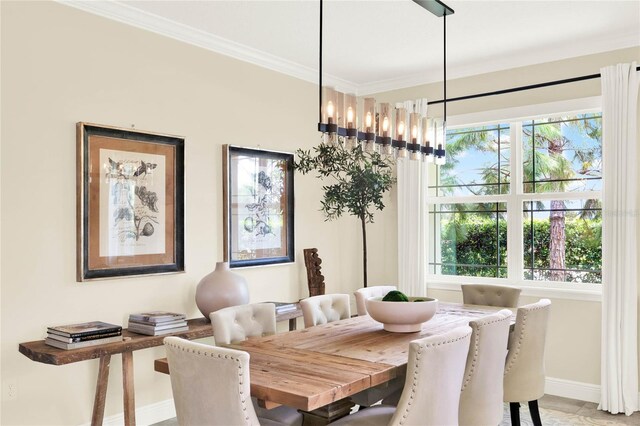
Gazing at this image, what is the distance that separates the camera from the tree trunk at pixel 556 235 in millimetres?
4586

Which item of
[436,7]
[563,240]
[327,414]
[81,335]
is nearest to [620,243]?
[563,240]

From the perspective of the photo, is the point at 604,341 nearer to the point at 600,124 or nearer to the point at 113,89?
the point at 600,124

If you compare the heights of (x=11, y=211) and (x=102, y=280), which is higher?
(x=11, y=211)

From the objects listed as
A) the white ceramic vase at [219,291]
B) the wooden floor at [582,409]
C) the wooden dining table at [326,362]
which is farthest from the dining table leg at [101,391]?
the wooden floor at [582,409]

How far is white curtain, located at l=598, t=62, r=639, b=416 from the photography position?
13.3ft

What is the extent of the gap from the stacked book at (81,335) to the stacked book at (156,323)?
19 cm

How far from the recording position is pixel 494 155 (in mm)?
4961

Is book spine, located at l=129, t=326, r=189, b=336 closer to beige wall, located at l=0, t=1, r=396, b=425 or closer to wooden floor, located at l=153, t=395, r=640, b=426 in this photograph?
beige wall, located at l=0, t=1, r=396, b=425

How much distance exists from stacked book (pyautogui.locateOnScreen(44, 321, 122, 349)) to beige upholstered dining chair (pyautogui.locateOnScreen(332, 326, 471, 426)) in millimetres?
1793

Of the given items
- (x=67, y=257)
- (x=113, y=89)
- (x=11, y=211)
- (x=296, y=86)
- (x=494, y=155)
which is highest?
(x=296, y=86)

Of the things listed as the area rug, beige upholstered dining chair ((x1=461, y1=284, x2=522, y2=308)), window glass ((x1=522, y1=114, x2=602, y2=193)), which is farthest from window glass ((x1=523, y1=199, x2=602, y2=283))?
the area rug

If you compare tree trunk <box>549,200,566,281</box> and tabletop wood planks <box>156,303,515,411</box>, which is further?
tree trunk <box>549,200,566,281</box>

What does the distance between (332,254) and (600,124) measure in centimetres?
258

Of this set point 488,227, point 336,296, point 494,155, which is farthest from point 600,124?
point 336,296
